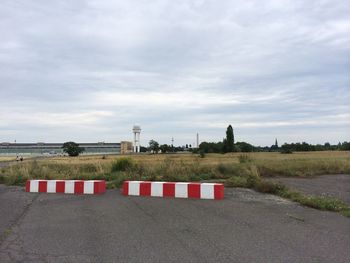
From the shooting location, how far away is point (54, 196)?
14.0 m

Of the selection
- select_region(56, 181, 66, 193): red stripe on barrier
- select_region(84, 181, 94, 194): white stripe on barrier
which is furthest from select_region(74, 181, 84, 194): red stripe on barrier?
select_region(56, 181, 66, 193): red stripe on barrier

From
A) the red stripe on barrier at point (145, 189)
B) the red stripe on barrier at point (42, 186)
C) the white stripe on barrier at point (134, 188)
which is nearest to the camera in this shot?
the red stripe on barrier at point (145, 189)

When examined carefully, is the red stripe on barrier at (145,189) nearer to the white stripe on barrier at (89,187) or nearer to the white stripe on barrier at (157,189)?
the white stripe on barrier at (157,189)

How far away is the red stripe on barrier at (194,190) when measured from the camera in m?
13.0

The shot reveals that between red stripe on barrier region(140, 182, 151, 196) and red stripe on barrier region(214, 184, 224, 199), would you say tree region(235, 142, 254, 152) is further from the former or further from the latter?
red stripe on barrier region(214, 184, 224, 199)

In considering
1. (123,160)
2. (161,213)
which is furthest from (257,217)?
(123,160)

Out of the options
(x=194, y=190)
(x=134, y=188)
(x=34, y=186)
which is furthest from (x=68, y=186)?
(x=194, y=190)

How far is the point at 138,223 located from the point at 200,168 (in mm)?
13042

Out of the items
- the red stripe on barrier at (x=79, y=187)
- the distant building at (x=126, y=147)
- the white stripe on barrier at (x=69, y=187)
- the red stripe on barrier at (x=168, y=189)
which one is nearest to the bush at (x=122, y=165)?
the white stripe on barrier at (x=69, y=187)

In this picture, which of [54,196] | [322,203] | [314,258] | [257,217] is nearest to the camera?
[314,258]

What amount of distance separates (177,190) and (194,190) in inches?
23.6

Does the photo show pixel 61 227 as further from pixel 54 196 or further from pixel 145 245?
pixel 54 196

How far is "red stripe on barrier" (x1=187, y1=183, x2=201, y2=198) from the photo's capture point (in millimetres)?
13047

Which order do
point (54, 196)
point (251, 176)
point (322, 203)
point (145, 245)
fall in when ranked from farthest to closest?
point (251, 176) < point (54, 196) < point (322, 203) < point (145, 245)
